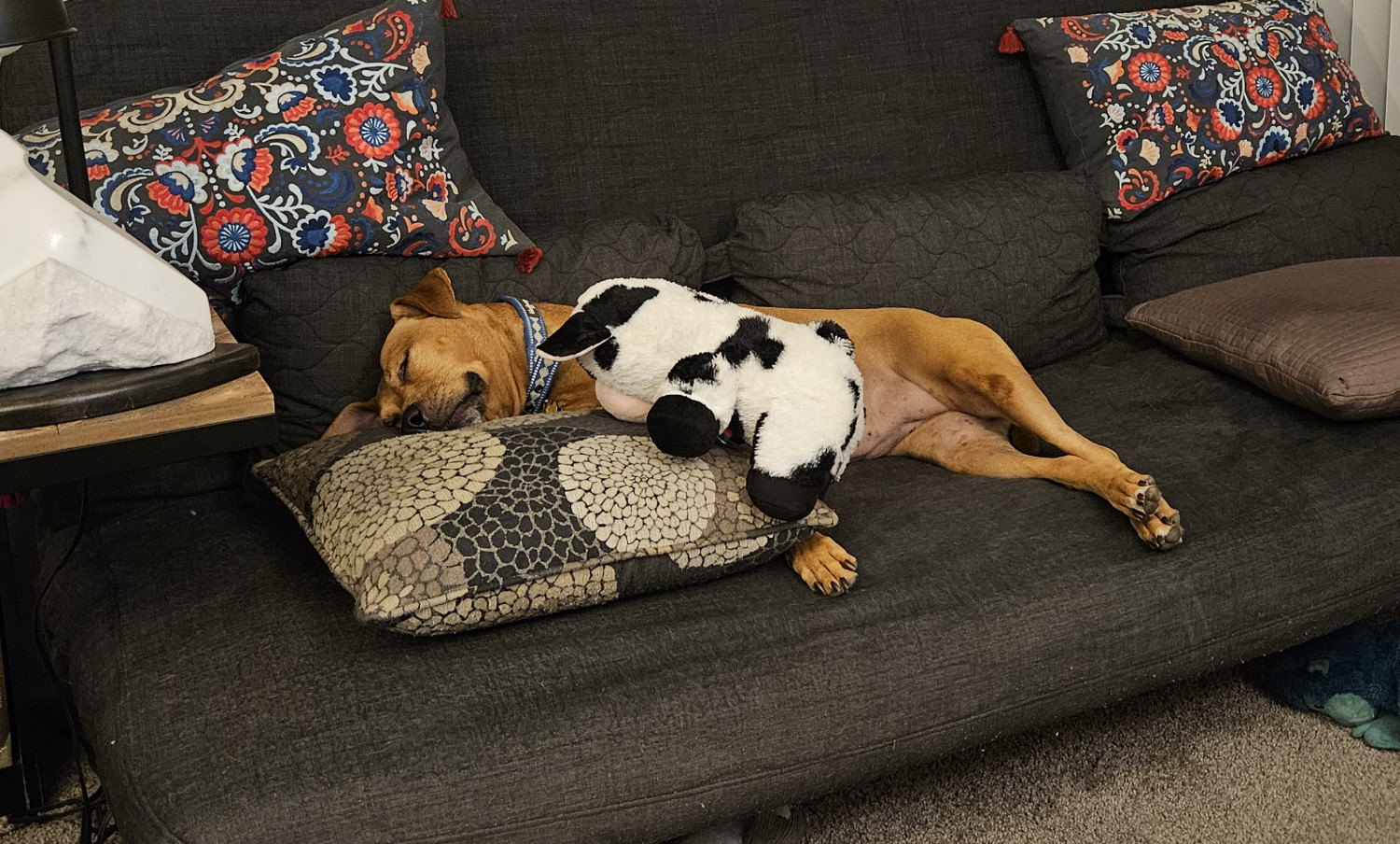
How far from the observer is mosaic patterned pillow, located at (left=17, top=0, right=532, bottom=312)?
1766 mm

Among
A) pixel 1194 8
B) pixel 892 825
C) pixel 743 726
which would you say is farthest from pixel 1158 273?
pixel 743 726

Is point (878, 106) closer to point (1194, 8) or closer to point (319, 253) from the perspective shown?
point (1194, 8)

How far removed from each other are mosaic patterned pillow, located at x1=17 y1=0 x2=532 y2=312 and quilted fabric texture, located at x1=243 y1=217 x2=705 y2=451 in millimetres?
30

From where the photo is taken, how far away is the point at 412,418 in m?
1.78

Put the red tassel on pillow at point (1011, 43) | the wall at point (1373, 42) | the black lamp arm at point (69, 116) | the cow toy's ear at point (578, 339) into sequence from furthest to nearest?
the wall at point (1373, 42) → the red tassel on pillow at point (1011, 43) → the cow toy's ear at point (578, 339) → the black lamp arm at point (69, 116)

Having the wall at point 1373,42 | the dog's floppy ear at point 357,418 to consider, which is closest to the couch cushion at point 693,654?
the dog's floppy ear at point 357,418

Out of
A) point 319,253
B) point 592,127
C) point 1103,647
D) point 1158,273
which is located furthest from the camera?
point 1158,273

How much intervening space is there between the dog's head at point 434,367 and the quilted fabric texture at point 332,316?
47mm

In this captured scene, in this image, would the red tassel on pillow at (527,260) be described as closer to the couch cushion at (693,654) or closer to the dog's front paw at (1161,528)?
the couch cushion at (693,654)

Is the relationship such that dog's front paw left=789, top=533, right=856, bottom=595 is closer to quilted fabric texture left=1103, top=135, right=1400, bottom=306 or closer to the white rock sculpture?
the white rock sculpture

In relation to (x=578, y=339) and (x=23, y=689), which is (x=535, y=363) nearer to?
(x=578, y=339)

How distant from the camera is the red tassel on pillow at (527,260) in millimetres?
2027

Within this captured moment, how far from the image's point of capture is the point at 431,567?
1367mm

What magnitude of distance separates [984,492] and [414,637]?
863 mm
